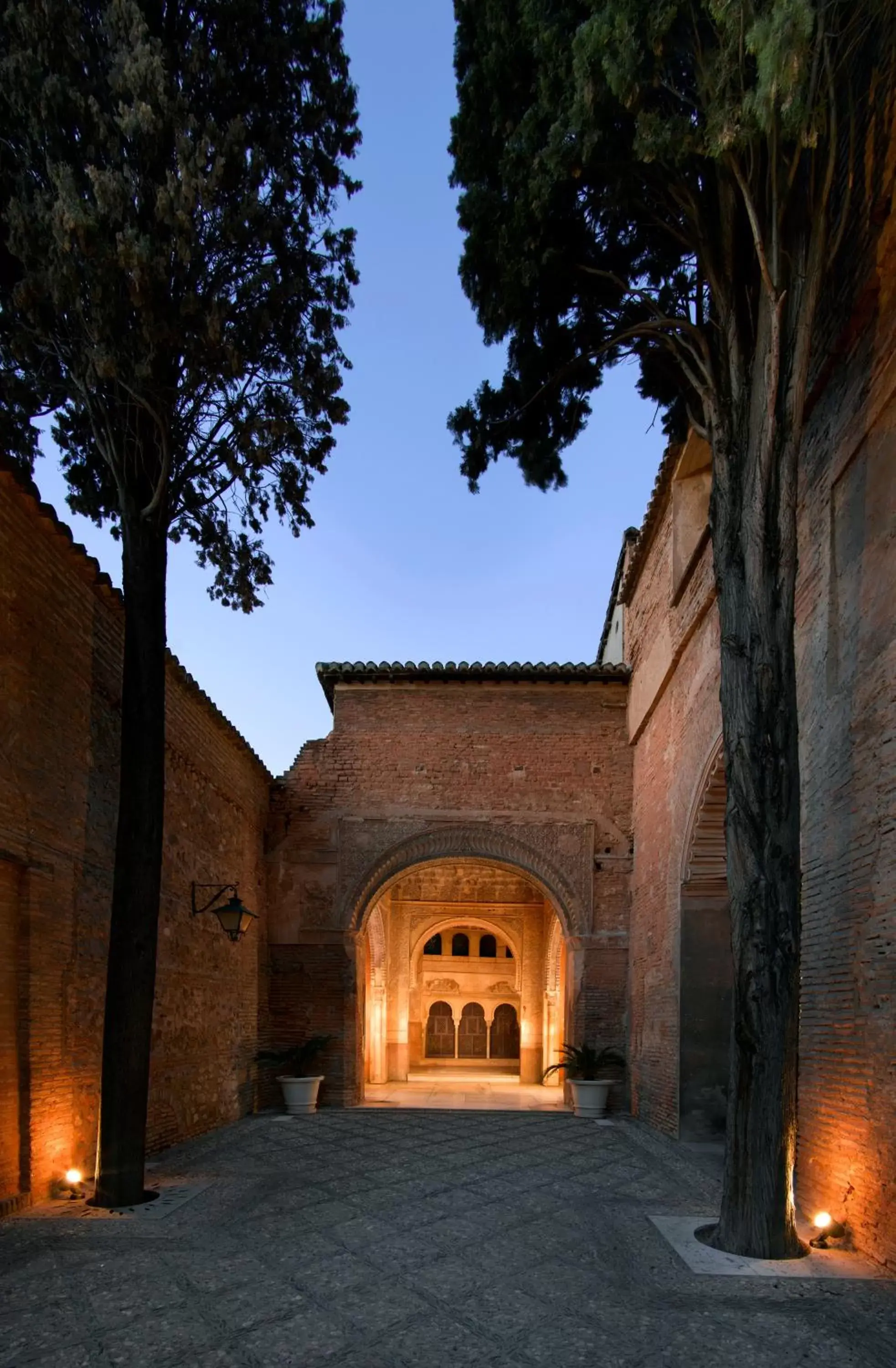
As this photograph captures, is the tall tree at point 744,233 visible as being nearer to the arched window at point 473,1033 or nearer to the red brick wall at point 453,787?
the red brick wall at point 453,787

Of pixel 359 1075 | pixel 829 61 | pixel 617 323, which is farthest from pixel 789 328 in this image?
pixel 359 1075

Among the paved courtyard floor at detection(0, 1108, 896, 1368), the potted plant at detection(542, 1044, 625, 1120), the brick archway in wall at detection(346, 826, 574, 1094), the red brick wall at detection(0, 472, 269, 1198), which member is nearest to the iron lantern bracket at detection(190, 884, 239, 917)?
the red brick wall at detection(0, 472, 269, 1198)

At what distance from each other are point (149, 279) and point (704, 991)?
8.27 meters

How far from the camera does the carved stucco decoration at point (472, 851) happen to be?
1361 cm

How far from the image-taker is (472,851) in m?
13.8

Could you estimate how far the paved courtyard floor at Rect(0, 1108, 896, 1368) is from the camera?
407 centimetres

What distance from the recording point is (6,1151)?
6086 mm

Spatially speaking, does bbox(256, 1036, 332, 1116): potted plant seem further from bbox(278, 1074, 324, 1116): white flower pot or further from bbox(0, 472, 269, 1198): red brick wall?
bbox(0, 472, 269, 1198): red brick wall

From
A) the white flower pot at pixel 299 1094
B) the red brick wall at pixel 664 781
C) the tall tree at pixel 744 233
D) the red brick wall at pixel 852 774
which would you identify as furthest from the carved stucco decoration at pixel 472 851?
the tall tree at pixel 744 233

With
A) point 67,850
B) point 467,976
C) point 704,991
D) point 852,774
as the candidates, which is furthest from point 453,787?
point 467,976

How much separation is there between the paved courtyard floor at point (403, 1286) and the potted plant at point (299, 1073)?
432cm

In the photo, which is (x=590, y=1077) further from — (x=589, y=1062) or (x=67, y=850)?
(x=67, y=850)

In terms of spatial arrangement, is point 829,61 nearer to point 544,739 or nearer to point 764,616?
point 764,616

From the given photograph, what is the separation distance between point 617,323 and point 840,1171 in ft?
20.2
